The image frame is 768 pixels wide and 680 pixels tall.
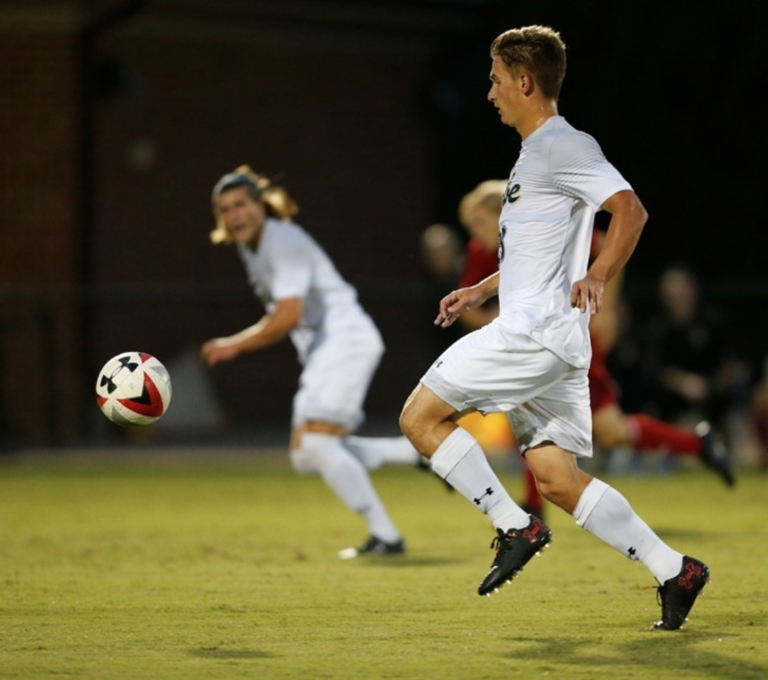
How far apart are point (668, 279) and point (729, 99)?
32.6 feet

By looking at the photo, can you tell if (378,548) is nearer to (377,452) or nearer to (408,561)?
(408,561)

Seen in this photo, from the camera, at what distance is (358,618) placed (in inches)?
272

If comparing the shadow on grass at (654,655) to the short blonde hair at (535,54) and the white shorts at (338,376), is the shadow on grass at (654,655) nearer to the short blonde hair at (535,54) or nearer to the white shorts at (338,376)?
the short blonde hair at (535,54)

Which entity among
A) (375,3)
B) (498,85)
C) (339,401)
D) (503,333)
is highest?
(375,3)

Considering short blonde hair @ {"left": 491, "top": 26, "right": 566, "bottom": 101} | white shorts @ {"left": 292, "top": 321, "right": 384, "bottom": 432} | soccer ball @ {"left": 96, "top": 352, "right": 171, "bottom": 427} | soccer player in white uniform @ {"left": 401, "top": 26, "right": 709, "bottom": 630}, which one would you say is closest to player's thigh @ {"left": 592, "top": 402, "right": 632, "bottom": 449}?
white shorts @ {"left": 292, "top": 321, "right": 384, "bottom": 432}

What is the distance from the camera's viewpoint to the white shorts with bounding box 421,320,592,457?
253 inches

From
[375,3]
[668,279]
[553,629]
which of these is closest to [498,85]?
[553,629]

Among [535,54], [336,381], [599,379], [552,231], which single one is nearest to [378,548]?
[336,381]

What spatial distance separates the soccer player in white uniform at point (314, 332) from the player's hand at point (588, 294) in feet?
10.2

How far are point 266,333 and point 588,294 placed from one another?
3204 mm

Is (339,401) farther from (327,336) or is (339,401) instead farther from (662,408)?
(662,408)

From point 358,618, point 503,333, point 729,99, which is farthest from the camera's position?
point 729,99

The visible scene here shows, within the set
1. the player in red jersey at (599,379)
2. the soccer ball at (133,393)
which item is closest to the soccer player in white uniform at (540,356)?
the soccer ball at (133,393)

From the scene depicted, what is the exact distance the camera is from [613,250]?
20.5ft
